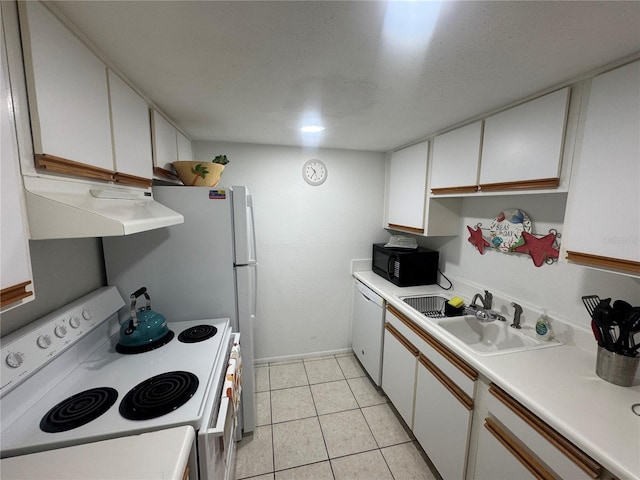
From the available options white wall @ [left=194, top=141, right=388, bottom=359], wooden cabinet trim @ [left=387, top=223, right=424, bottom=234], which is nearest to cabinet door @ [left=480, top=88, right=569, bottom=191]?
wooden cabinet trim @ [left=387, top=223, right=424, bottom=234]

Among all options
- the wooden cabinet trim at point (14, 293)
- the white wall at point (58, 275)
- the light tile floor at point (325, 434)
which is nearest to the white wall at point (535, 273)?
the light tile floor at point (325, 434)

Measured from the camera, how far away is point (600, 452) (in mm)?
793

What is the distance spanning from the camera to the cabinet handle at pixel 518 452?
3.20 ft

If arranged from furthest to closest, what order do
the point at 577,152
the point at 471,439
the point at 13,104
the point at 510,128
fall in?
the point at 510,128 → the point at 471,439 → the point at 577,152 → the point at 13,104

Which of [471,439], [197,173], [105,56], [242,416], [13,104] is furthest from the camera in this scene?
[242,416]

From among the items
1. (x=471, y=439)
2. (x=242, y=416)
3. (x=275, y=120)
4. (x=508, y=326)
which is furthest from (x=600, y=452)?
(x=275, y=120)

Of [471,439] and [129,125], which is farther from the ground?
[129,125]

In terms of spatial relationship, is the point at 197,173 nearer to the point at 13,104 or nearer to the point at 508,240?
the point at 13,104

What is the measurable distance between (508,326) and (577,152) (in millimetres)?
1045

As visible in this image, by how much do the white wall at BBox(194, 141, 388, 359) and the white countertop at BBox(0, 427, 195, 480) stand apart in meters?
1.86

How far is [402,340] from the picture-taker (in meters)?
1.92

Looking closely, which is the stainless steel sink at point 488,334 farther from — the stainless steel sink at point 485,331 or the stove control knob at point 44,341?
the stove control knob at point 44,341

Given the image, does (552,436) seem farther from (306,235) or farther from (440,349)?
(306,235)

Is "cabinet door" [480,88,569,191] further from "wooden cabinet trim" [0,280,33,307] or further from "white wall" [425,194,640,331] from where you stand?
"wooden cabinet trim" [0,280,33,307]
